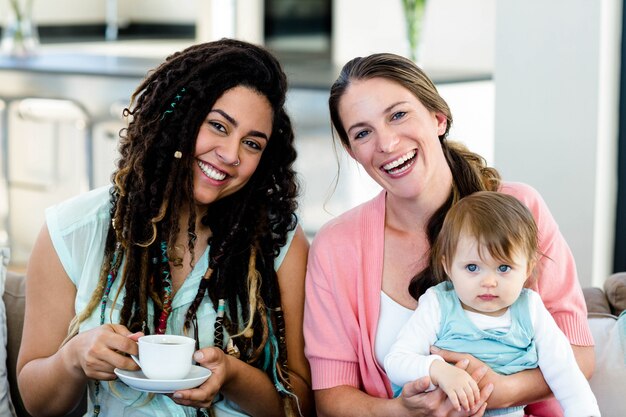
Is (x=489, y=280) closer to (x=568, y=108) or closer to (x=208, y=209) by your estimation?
(x=208, y=209)

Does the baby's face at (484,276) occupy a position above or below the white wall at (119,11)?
below

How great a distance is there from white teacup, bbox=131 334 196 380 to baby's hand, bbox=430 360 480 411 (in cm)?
47

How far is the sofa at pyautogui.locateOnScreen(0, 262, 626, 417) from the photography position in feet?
7.13

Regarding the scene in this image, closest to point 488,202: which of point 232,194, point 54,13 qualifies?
point 232,194

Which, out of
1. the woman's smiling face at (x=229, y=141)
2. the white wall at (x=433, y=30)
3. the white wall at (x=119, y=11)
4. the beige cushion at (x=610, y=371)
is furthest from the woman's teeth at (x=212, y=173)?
the white wall at (x=119, y=11)

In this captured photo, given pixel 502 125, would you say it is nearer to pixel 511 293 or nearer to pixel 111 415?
pixel 511 293

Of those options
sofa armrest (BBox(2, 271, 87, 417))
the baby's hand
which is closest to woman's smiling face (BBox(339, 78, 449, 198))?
the baby's hand

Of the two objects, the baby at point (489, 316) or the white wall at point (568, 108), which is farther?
the white wall at point (568, 108)

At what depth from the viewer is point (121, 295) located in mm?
2162

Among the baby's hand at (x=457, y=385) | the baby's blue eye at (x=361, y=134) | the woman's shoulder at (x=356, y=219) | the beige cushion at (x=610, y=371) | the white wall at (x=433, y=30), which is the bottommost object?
the beige cushion at (x=610, y=371)

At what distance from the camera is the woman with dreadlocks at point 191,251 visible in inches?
83.1

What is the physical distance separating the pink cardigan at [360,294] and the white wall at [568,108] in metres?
0.95

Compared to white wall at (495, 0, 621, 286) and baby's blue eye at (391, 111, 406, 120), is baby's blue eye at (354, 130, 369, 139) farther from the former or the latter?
white wall at (495, 0, 621, 286)

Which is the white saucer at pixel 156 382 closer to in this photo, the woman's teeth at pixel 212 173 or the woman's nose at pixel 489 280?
the woman's teeth at pixel 212 173
